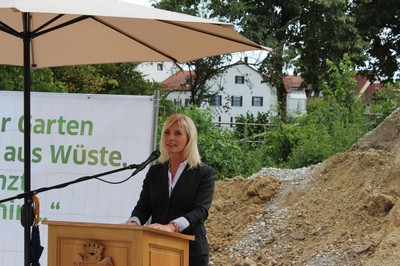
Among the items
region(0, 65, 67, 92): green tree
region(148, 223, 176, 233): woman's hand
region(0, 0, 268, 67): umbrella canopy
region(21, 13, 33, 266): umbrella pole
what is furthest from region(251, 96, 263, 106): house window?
region(148, 223, 176, 233): woman's hand

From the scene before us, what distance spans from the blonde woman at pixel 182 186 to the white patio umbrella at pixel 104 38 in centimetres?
64

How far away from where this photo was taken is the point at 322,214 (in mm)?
8523

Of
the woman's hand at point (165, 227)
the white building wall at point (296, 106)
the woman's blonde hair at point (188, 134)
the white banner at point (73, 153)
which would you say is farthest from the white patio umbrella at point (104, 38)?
the white building wall at point (296, 106)

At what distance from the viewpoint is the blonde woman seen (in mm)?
4551

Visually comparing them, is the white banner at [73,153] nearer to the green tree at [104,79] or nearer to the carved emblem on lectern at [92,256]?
the carved emblem on lectern at [92,256]

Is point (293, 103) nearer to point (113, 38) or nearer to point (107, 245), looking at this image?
point (113, 38)

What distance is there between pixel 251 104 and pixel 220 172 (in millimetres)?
70416

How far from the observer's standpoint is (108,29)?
218 inches

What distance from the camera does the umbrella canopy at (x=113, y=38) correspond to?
4957mm

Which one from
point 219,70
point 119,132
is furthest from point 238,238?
point 219,70

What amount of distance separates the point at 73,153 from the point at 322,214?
3351 mm

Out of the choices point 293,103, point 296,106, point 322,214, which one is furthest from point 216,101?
point 322,214

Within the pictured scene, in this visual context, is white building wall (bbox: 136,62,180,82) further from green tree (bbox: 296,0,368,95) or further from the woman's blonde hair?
the woman's blonde hair

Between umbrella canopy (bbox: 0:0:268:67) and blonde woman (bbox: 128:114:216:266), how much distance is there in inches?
25.6
